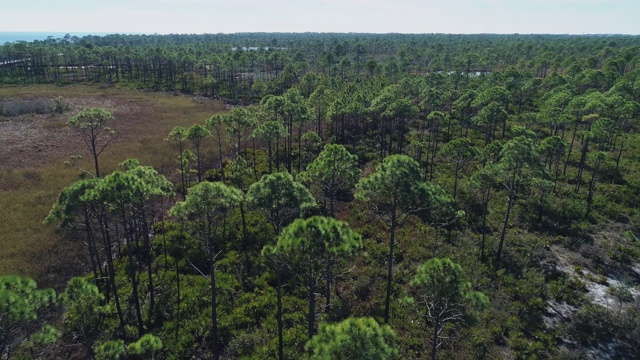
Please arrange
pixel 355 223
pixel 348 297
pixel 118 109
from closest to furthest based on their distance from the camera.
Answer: pixel 348 297 → pixel 355 223 → pixel 118 109

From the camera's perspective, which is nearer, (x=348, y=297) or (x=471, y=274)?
(x=348, y=297)

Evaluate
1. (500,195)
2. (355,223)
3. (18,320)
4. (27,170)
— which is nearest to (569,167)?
(500,195)

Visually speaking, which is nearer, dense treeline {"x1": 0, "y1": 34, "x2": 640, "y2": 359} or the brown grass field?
dense treeline {"x1": 0, "y1": 34, "x2": 640, "y2": 359}

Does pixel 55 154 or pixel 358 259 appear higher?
pixel 55 154

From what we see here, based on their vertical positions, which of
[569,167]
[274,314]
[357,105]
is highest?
[357,105]

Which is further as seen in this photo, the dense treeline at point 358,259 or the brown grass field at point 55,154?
the brown grass field at point 55,154

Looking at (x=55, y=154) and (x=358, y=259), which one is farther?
(x=55, y=154)

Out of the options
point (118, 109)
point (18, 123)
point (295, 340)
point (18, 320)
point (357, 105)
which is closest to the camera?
point (18, 320)

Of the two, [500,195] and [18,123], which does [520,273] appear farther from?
[18,123]
